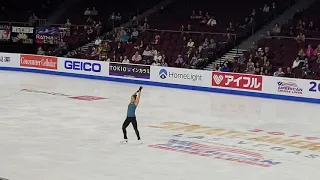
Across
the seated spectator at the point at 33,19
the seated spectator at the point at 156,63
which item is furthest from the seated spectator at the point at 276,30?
the seated spectator at the point at 33,19

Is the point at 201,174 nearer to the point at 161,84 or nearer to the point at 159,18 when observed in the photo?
the point at 161,84

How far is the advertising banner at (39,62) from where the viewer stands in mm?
32562

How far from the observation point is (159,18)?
36406mm

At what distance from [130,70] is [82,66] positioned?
9.57 ft

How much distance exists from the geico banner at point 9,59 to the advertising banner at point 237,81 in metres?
11.8

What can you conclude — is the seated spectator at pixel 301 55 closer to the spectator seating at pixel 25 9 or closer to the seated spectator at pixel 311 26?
the seated spectator at pixel 311 26

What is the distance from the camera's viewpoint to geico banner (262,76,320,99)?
80.7 ft

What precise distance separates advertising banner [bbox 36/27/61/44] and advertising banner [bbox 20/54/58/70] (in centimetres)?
374

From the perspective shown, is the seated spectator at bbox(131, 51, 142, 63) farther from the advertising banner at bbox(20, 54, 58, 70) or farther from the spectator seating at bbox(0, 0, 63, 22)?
the spectator seating at bbox(0, 0, 63, 22)

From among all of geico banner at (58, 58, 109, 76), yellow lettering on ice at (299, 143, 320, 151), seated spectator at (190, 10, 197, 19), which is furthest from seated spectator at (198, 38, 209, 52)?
yellow lettering on ice at (299, 143, 320, 151)

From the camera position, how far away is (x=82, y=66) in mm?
31609

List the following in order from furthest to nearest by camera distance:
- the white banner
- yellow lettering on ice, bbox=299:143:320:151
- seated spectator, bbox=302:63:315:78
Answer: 1. the white banner
2. seated spectator, bbox=302:63:315:78
3. yellow lettering on ice, bbox=299:143:320:151

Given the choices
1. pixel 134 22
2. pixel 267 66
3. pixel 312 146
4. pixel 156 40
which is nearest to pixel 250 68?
pixel 267 66

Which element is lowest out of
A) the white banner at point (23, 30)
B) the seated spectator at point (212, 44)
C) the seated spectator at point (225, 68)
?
the seated spectator at point (225, 68)
